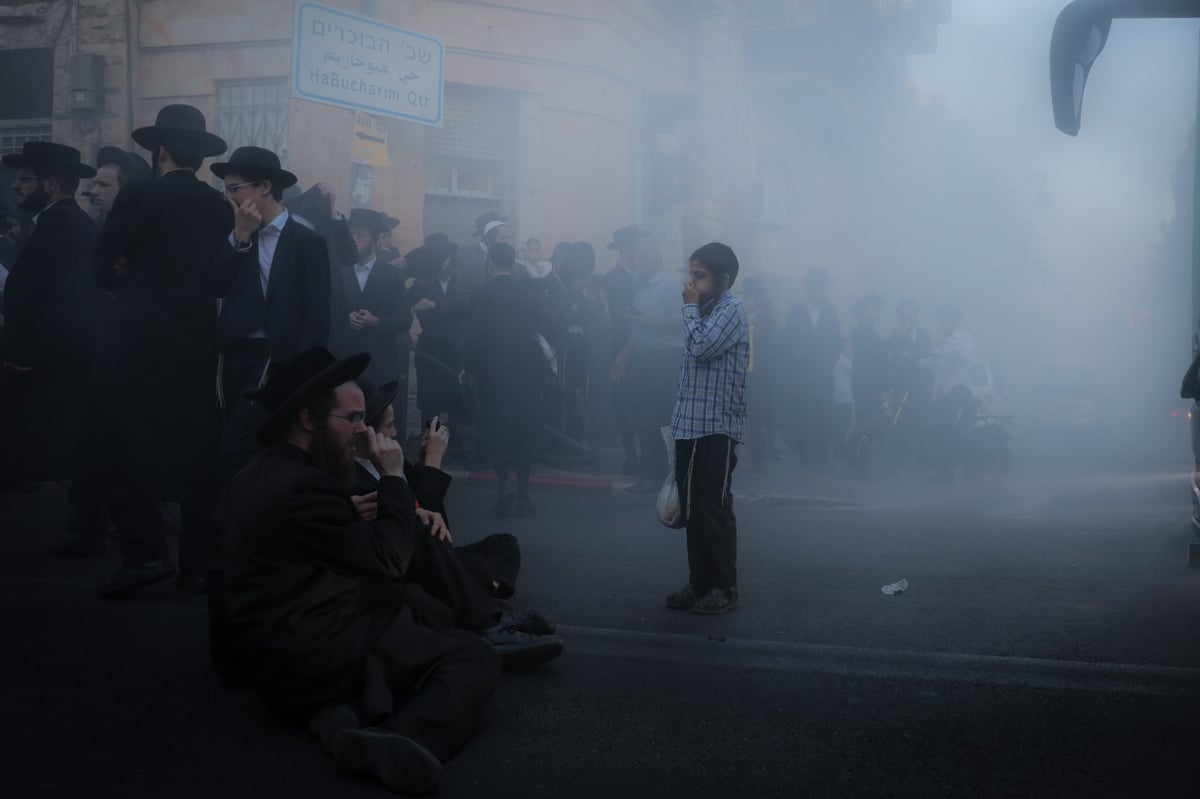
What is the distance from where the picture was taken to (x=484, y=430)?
31.7 ft

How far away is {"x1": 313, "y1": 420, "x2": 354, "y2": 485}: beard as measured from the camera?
13.4 feet

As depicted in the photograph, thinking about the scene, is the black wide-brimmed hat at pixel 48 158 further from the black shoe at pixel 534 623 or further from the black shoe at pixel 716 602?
the black shoe at pixel 716 602

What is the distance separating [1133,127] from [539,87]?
3385cm

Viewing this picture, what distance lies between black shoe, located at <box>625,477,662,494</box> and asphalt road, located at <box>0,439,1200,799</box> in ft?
8.44

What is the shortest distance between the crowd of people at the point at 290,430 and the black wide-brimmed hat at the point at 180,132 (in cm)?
1

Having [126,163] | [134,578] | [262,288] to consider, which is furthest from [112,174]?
[134,578]

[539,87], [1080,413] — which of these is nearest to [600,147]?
[539,87]

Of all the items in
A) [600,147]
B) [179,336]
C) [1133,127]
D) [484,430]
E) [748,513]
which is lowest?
[748,513]

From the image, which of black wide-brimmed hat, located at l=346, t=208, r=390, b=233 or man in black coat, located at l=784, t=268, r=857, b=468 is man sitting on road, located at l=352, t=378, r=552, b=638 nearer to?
black wide-brimmed hat, located at l=346, t=208, r=390, b=233

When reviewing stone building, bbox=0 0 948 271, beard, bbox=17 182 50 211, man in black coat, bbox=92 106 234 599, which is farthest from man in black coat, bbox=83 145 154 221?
→ stone building, bbox=0 0 948 271

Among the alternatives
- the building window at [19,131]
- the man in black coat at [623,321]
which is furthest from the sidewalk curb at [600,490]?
the building window at [19,131]

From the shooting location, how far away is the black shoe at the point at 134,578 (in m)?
6.01

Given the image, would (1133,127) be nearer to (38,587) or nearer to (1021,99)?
(1021,99)

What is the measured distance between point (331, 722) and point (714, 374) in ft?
9.45
